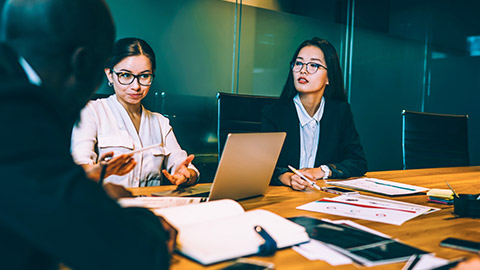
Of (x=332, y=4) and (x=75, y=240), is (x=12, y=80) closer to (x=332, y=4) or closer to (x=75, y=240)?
(x=75, y=240)

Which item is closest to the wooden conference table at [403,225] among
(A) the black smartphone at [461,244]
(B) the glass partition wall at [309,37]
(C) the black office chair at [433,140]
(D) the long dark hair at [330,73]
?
(A) the black smartphone at [461,244]

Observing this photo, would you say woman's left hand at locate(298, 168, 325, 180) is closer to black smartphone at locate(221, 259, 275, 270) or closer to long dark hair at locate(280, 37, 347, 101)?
long dark hair at locate(280, 37, 347, 101)

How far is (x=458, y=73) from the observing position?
198 inches

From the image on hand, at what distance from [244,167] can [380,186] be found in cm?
72

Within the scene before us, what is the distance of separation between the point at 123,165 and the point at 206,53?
7.77 ft

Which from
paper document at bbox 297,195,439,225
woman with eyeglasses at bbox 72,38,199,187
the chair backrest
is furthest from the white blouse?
paper document at bbox 297,195,439,225

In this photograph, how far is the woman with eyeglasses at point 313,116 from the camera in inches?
84.8

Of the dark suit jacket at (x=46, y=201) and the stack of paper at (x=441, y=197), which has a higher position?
the dark suit jacket at (x=46, y=201)

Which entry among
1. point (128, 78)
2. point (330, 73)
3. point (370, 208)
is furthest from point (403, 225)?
point (128, 78)

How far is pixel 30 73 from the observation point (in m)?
0.55

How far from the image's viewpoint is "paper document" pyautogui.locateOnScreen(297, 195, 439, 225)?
113 centimetres

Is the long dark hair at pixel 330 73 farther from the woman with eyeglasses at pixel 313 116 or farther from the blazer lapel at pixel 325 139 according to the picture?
the blazer lapel at pixel 325 139

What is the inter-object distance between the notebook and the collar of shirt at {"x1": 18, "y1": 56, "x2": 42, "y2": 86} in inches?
24.3

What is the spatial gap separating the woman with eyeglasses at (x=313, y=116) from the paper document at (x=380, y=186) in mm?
333
